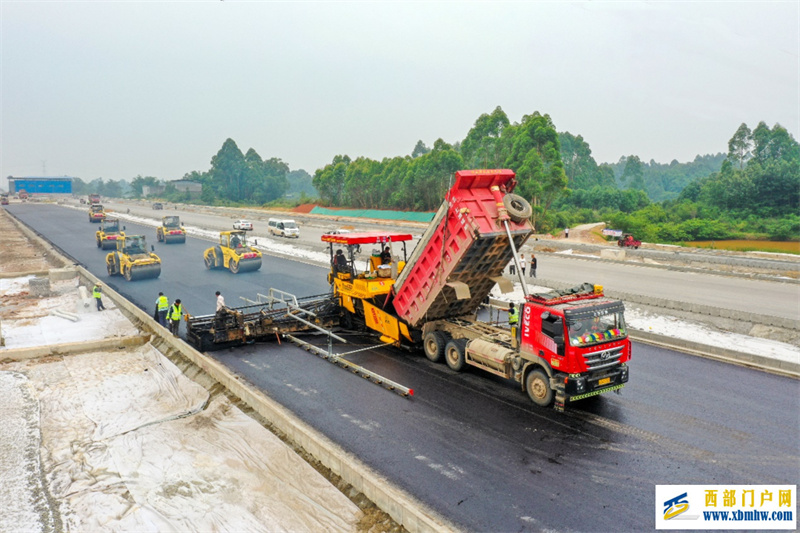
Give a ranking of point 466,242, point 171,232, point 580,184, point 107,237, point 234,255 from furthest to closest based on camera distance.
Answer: point 580,184
point 171,232
point 107,237
point 234,255
point 466,242

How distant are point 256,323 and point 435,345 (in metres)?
5.64

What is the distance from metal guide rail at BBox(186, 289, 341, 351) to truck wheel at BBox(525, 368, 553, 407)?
5.88m

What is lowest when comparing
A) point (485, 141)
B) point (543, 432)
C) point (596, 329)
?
point (543, 432)

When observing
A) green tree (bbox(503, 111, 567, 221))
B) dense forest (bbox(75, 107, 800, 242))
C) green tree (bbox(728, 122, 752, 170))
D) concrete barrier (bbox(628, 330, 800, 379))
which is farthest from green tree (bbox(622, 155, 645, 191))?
concrete barrier (bbox(628, 330, 800, 379))

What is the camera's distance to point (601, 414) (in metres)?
10.5

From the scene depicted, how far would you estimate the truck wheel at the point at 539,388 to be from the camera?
1053 cm

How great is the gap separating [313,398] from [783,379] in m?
10.9

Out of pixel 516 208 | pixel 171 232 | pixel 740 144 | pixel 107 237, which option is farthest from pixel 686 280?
pixel 740 144

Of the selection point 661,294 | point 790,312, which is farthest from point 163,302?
point 790,312

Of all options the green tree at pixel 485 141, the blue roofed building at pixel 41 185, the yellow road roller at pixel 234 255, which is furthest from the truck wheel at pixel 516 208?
the blue roofed building at pixel 41 185

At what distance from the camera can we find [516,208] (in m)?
12.2

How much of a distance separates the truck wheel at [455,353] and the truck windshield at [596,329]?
3.45 m
